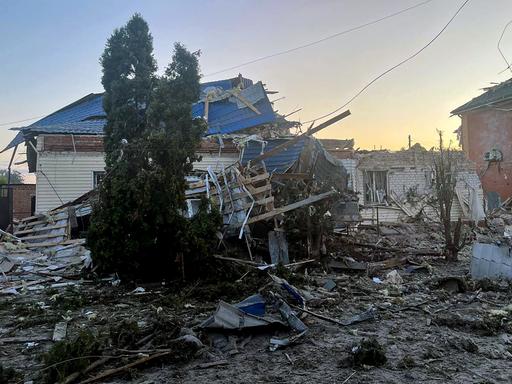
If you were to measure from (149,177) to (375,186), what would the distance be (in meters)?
15.4

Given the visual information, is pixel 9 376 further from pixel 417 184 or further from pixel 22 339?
pixel 417 184

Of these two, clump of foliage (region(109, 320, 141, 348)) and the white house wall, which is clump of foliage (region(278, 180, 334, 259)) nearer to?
clump of foliage (region(109, 320, 141, 348))

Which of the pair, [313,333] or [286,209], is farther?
[286,209]

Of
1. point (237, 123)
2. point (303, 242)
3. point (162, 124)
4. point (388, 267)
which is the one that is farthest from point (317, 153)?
point (237, 123)

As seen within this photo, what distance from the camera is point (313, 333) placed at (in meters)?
5.01

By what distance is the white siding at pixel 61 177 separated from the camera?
15727 millimetres

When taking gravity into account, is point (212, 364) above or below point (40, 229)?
below

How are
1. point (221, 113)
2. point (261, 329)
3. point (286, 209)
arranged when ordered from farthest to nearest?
point (221, 113)
point (286, 209)
point (261, 329)

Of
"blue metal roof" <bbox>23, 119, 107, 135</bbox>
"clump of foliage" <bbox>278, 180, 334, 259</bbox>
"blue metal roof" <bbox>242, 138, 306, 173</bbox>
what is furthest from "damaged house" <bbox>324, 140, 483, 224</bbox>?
"blue metal roof" <bbox>23, 119, 107, 135</bbox>

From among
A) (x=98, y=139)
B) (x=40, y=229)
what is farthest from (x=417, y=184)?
(x=40, y=229)

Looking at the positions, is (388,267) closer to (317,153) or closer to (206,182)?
(317,153)

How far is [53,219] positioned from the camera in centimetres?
1386

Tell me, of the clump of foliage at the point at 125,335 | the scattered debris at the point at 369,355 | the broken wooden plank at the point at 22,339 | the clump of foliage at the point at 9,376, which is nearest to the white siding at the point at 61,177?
the broken wooden plank at the point at 22,339

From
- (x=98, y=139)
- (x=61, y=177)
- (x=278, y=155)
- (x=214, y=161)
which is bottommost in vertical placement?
(x=61, y=177)
